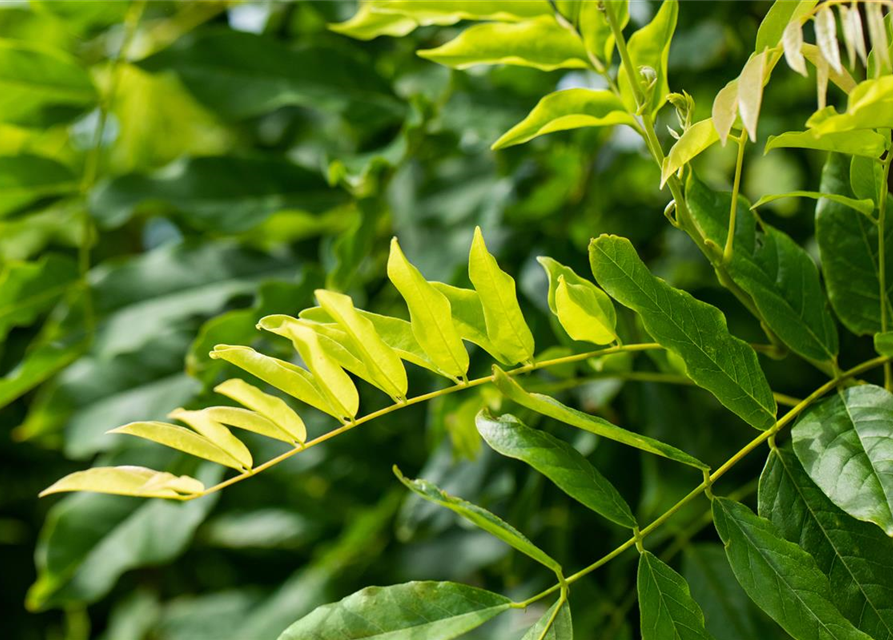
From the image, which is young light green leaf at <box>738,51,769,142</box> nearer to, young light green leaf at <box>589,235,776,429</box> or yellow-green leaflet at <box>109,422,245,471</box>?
young light green leaf at <box>589,235,776,429</box>

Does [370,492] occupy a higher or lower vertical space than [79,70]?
lower

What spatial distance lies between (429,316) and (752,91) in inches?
5.5

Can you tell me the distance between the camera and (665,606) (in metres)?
0.32

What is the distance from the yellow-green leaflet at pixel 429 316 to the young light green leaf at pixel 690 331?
6cm

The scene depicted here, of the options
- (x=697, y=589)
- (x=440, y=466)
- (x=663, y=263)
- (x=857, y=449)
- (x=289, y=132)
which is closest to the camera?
(x=857, y=449)

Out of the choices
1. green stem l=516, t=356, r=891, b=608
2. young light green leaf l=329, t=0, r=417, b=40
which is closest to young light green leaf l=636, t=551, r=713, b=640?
green stem l=516, t=356, r=891, b=608

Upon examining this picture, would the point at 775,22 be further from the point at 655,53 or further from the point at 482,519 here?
the point at 482,519

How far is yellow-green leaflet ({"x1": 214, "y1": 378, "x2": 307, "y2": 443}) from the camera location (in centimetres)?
34

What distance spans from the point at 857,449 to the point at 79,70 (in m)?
0.61

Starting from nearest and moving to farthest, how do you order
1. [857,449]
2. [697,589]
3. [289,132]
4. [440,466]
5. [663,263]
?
[857,449]
[697,589]
[440,466]
[663,263]
[289,132]

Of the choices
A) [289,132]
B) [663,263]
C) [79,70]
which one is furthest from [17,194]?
[663,263]

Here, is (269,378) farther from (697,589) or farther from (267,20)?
(267,20)

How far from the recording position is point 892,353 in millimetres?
338

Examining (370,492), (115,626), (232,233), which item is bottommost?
(115,626)
